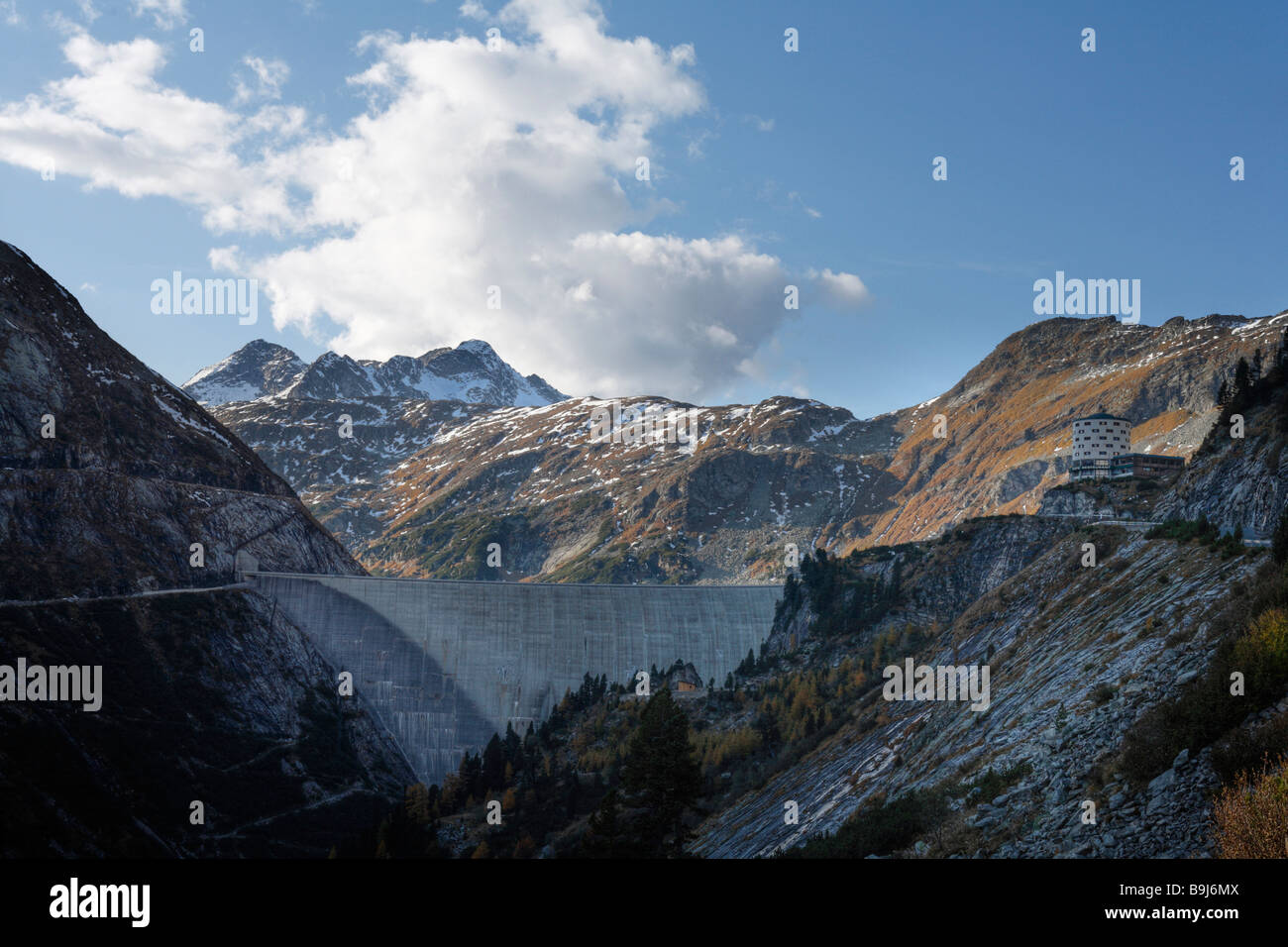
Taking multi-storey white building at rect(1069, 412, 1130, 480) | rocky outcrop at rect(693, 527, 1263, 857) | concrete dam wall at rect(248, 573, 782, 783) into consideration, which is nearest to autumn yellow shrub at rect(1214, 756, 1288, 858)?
rocky outcrop at rect(693, 527, 1263, 857)

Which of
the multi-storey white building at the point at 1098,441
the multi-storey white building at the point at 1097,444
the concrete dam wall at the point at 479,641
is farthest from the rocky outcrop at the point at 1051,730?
the multi-storey white building at the point at 1098,441

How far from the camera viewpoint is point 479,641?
106688 millimetres

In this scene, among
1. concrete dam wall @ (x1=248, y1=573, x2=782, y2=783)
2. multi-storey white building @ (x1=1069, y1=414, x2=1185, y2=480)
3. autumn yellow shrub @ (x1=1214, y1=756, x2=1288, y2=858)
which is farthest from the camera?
multi-storey white building @ (x1=1069, y1=414, x2=1185, y2=480)

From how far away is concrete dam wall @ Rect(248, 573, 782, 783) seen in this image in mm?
101062

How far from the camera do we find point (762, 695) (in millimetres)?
82375

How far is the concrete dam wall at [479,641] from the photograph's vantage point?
332 ft

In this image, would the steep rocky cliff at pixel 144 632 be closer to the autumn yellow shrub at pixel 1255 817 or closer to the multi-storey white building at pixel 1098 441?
the autumn yellow shrub at pixel 1255 817

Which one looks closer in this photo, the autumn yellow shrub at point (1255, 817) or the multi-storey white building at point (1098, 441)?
the autumn yellow shrub at point (1255, 817)

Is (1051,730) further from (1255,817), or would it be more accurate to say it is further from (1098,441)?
(1098,441)

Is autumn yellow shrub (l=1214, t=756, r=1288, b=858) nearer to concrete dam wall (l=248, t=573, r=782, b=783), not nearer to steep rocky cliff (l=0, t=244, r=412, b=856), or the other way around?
steep rocky cliff (l=0, t=244, r=412, b=856)
